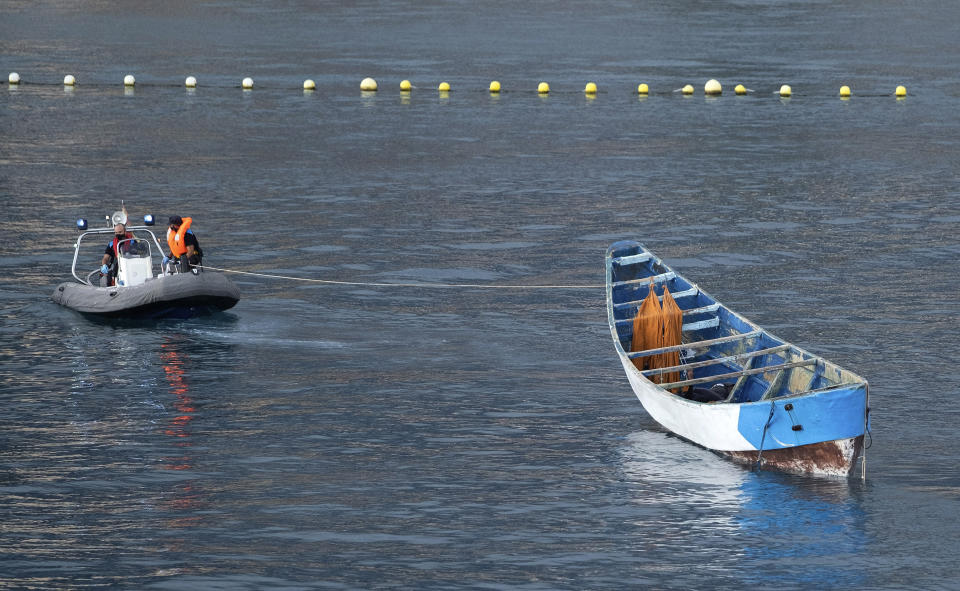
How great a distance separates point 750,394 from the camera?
27797 mm

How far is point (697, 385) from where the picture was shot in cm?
2895

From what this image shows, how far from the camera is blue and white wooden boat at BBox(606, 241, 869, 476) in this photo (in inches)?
958

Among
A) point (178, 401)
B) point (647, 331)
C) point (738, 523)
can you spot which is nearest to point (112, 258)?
point (178, 401)

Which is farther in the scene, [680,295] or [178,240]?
[178,240]

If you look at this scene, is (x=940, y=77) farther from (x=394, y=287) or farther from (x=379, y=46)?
(x=394, y=287)

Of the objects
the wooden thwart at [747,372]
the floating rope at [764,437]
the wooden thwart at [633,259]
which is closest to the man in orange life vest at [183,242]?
the wooden thwart at [633,259]

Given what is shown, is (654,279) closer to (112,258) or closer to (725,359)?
(725,359)

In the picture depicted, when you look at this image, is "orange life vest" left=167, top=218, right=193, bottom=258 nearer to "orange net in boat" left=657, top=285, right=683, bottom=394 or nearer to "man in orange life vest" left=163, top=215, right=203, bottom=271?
"man in orange life vest" left=163, top=215, right=203, bottom=271

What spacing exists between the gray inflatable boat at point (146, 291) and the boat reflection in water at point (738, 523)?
12029 millimetres

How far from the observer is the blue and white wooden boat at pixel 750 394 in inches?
958

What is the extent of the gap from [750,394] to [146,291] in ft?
46.7

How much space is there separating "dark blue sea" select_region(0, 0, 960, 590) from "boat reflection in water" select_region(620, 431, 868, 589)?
0.22ft

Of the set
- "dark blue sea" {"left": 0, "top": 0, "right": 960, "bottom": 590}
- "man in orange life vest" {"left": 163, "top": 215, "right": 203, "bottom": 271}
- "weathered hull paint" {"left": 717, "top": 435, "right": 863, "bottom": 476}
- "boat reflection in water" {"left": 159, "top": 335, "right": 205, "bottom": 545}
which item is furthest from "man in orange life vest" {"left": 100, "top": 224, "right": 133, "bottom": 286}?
"weathered hull paint" {"left": 717, "top": 435, "right": 863, "bottom": 476}

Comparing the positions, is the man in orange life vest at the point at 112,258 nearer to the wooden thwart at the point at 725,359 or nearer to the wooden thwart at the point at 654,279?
the wooden thwart at the point at 654,279
